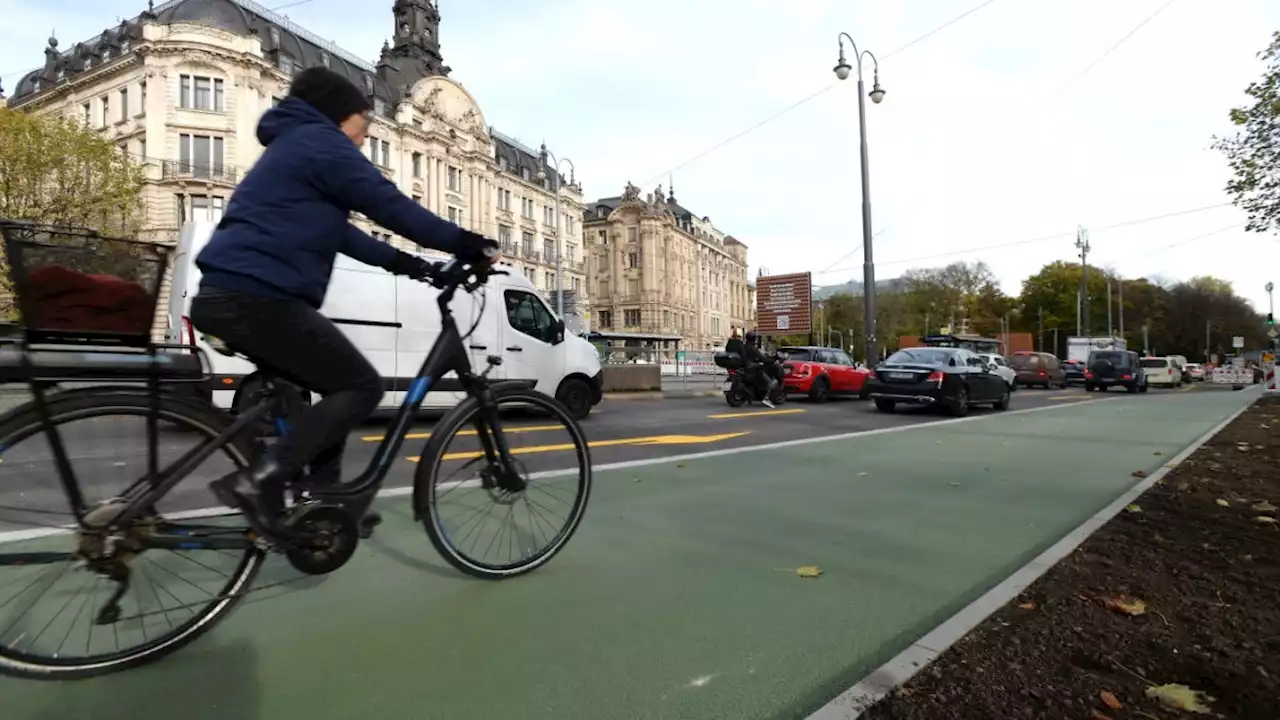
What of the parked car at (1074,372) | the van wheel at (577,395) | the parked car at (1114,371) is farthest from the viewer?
the parked car at (1074,372)

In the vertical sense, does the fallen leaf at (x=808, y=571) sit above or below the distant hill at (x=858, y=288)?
below

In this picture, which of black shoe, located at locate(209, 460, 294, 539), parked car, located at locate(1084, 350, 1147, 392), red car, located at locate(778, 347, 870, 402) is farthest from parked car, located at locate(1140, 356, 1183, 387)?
black shoe, located at locate(209, 460, 294, 539)

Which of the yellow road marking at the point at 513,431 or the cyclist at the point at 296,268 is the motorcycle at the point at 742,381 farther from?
the cyclist at the point at 296,268

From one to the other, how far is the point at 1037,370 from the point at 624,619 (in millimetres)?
35217

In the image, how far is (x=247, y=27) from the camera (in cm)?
4641

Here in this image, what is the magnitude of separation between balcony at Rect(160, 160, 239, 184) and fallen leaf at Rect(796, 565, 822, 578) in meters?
48.3

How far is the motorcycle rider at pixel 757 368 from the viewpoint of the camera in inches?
623

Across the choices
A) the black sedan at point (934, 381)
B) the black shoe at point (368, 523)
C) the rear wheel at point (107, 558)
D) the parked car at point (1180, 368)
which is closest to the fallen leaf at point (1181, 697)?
the black shoe at point (368, 523)

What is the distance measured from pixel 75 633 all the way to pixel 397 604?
105 centimetres

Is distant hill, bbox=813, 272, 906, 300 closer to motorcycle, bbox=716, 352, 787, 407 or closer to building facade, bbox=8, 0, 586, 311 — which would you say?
building facade, bbox=8, 0, 586, 311

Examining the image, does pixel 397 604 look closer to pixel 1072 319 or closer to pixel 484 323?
pixel 484 323

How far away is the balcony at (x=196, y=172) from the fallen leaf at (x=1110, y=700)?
49.8 m

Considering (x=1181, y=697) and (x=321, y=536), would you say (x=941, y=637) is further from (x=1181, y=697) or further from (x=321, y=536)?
(x=321, y=536)

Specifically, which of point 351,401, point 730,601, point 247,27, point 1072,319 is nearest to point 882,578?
point 730,601
